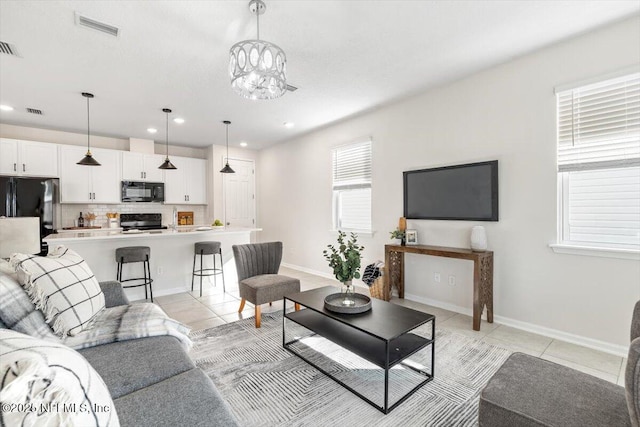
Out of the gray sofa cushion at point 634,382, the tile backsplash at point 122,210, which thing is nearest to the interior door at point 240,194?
the tile backsplash at point 122,210

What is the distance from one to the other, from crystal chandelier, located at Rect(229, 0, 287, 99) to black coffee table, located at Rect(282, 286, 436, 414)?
1.76 metres


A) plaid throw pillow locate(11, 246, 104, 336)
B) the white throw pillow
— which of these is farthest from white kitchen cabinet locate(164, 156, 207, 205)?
the white throw pillow

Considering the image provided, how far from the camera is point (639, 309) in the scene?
1.41m

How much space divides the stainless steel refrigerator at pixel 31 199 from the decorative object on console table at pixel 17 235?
2.13 m

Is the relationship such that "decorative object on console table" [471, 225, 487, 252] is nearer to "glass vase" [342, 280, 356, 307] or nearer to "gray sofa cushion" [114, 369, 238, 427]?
"glass vase" [342, 280, 356, 307]

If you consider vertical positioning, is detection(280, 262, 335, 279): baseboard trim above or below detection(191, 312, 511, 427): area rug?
above

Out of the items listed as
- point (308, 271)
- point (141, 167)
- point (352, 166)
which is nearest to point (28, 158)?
point (141, 167)

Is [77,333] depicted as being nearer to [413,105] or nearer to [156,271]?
[156,271]

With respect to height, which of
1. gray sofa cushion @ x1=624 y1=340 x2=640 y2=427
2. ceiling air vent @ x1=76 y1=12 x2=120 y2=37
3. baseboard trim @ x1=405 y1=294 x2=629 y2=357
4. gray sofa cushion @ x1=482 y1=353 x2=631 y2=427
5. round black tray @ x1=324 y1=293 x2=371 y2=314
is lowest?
baseboard trim @ x1=405 y1=294 x2=629 y2=357

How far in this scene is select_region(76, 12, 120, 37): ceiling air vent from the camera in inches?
90.4

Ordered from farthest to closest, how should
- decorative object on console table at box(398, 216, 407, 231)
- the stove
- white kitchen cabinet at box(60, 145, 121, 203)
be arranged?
the stove, white kitchen cabinet at box(60, 145, 121, 203), decorative object on console table at box(398, 216, 407, 231)

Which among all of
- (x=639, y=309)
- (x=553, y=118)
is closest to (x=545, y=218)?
(x=553, y=118)

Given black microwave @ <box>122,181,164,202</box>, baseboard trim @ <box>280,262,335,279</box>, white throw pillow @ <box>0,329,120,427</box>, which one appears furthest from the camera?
black microwave @ <box>122,181,164,202</box>

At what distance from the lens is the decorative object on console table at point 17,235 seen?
8.25 feet
